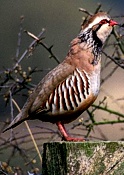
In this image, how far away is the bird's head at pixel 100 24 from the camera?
5363 millimetres

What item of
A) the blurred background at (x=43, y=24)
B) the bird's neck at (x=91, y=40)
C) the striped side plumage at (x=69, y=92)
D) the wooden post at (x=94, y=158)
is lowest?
the wooden post at (x=94, y=158)

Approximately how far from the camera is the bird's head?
5.36 metres

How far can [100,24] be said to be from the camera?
537 centimetres

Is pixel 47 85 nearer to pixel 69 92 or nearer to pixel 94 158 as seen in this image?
pixel 69 92

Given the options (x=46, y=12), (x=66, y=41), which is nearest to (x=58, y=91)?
(x=66, y=41)

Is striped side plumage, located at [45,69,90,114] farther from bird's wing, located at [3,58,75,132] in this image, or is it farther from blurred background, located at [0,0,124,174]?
blurred background, located at [0,0,124,174]

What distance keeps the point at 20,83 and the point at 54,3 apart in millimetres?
10455

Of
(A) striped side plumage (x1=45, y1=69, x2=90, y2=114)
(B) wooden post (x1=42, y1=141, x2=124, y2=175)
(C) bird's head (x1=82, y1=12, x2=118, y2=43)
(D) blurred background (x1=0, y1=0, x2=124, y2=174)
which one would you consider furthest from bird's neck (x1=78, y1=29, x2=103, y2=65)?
(D) blurred background (x1=0, y1=0, x2=124, y2=174)

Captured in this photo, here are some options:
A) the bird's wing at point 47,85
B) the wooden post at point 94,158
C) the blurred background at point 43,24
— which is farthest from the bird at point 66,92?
the blurred background at point 43,24

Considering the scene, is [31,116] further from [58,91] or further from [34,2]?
[34,2]

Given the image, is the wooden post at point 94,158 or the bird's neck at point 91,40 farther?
the bird's neck at point 91,40

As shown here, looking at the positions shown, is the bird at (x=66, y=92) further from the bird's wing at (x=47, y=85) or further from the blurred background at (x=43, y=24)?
the blurred background at (x=43, y=24)

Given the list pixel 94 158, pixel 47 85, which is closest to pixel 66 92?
pixel 47 85

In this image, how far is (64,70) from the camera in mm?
5145
